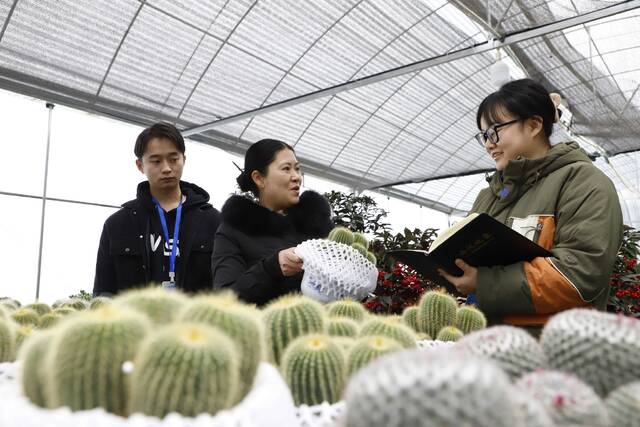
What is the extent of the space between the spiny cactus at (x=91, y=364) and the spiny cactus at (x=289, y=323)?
1.62ft

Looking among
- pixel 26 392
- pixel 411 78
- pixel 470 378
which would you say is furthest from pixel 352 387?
pixel 411 78

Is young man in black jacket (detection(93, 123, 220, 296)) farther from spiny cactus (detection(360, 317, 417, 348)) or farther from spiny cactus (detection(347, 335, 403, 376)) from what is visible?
spiny cactus (detection(347, 335, 403, 376))

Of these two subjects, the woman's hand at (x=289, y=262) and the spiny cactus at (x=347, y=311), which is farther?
the woman's hand at (x=289, y=262)

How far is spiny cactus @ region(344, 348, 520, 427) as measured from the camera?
0.59 metres

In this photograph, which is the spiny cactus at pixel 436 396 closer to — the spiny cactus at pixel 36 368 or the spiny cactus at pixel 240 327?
the spiny cactus at pixel 240 327

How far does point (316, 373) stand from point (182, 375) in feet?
1.16

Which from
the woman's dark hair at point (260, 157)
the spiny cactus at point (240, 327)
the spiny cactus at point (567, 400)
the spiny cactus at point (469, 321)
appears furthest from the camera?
the woman's dark hair at point (260, 157)

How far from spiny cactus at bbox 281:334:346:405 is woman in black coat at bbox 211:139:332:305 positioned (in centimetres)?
176

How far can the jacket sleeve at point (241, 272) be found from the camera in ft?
9.77

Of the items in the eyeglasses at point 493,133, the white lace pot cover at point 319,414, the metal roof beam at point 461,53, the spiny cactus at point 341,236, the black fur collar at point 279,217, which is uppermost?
the metal roof beam at point 461,53

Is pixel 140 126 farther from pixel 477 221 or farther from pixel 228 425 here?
pixel 228 425

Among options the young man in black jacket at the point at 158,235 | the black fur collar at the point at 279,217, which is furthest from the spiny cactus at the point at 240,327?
the young man in black jacket at the point at 158,235

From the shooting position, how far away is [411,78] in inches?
779

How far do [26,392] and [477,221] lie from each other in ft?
5.36
